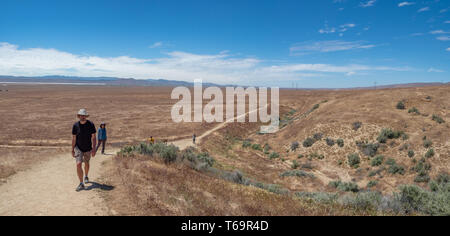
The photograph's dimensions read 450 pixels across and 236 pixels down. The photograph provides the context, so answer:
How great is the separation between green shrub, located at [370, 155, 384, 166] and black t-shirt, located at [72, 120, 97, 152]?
739 inches

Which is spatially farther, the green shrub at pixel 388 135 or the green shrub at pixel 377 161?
the green shrub at pixel 388 135

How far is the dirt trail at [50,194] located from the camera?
6.26 m

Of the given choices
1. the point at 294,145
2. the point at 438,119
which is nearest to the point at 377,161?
the point at 294,145

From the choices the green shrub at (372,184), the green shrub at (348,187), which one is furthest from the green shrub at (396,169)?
the green shrub at (348,187)

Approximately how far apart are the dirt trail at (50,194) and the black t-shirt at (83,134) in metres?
1.40

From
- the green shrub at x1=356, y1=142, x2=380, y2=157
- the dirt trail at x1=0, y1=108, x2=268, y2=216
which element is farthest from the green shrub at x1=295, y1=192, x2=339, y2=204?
the green shrub at x1=356, y1=142, x2=380, y2=157

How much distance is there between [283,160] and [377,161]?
23.4ft

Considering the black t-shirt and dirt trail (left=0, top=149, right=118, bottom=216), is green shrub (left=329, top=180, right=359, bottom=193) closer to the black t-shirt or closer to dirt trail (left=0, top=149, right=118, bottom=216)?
dirt trail (left=0, top=149, right=118, bottom=216)

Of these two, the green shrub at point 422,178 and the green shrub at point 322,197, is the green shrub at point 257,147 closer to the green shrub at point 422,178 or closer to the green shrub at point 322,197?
the green shrub at point 422,178

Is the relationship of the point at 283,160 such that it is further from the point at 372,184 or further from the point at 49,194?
the point at 49,194

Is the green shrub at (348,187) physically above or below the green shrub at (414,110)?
below

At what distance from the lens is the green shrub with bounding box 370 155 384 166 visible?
18112mm

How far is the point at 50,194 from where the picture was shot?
738 centimetres
